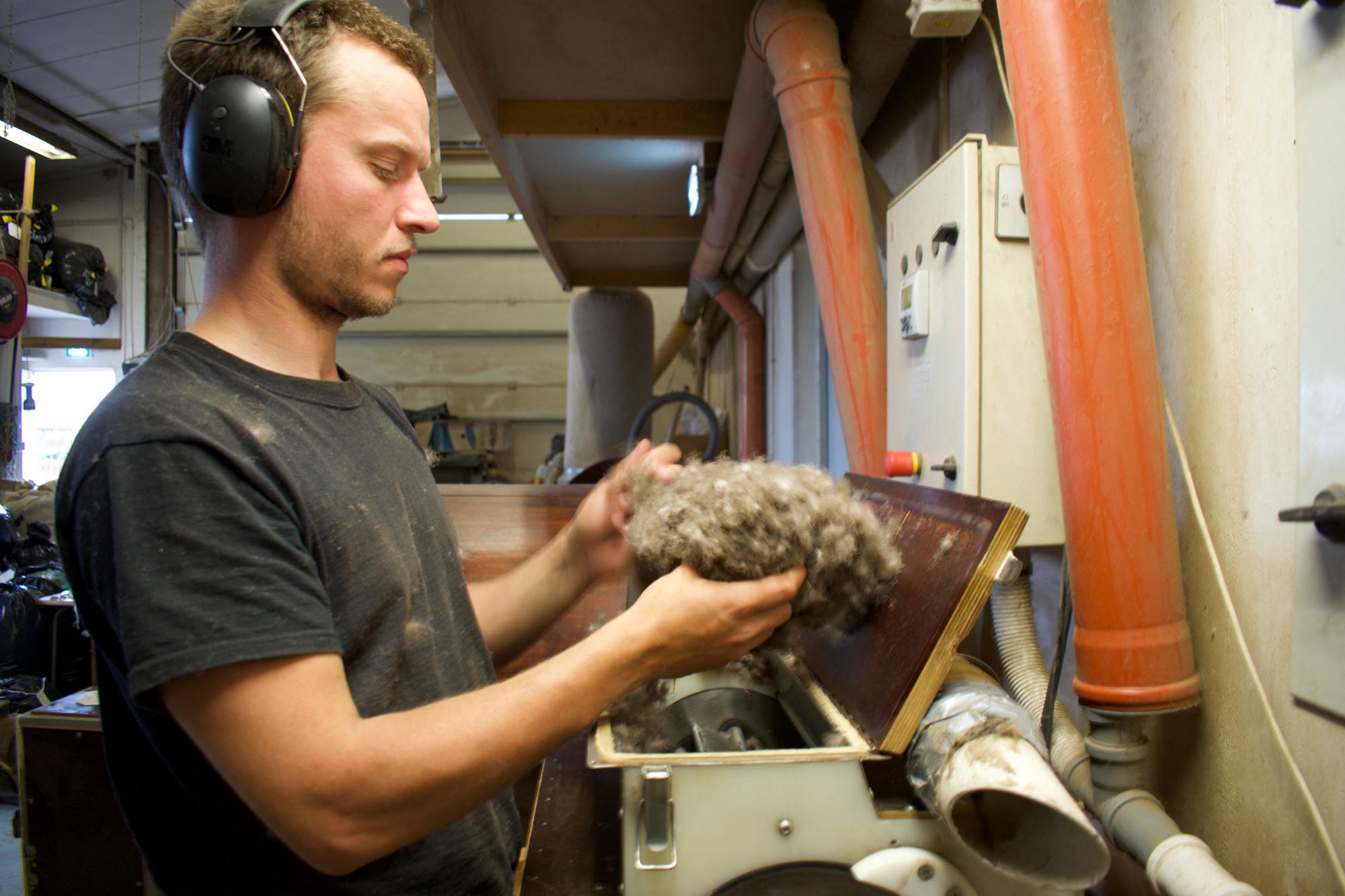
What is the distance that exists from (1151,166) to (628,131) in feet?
6.68

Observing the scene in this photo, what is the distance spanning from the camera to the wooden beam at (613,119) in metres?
2.74

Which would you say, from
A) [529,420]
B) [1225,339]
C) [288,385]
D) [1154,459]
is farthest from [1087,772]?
[529,420]

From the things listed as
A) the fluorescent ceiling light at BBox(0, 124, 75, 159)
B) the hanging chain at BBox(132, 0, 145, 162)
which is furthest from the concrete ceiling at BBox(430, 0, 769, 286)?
the hanging chain at BBox(132, 0, 145, 162)

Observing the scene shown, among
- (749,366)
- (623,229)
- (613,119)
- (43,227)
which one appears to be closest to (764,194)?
(613,119)

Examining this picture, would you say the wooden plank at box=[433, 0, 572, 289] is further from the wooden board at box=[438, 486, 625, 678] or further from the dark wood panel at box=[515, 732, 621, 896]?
the dark wood panel at box=[515, 732, 621, 896]

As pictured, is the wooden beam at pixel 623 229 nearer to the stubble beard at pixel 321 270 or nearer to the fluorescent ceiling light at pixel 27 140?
the fluorescent ceiling light at pixel 27 140

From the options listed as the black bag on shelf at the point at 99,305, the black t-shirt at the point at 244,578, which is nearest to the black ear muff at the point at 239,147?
the black t-shirt at the point at 244,578

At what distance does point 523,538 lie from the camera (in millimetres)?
2295

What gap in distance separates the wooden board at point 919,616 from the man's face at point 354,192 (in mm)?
622

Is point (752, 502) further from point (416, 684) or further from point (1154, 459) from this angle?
point (1154, 459)

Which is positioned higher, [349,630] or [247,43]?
[247,43]

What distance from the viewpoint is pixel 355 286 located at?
0.78 meters

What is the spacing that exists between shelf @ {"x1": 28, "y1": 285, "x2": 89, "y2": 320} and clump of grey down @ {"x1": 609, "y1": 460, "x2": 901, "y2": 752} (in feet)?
22.5

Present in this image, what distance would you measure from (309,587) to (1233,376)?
1.07 m
